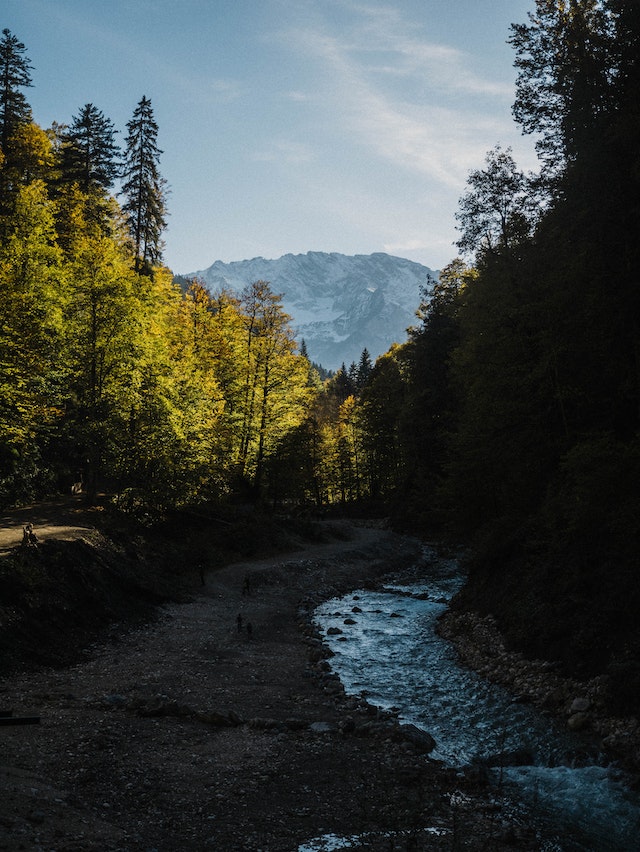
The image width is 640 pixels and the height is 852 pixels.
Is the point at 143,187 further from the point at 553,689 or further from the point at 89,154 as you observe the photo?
the point at 553,689

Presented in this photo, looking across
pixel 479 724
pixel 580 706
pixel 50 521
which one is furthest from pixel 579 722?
pixel 50 521

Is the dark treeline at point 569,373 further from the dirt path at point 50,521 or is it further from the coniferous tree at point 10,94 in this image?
the coniferous tree at point 10,94

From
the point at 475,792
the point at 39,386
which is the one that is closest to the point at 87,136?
the point at 39,386

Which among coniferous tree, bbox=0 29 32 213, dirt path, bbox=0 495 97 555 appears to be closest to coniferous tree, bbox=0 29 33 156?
coniferous tree, bbox=0 29 32 213

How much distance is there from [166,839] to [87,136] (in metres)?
49.5

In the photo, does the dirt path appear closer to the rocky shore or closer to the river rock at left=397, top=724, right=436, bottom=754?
the river rock at left=397, top=724, right=436, bottom=754

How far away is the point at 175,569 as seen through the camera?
25.1 meters

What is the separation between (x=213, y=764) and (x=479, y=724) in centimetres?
584

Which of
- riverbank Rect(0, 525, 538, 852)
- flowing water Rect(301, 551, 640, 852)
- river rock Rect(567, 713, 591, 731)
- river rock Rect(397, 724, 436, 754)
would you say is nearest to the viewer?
riverbank Rect(0, 525, 538, 852)

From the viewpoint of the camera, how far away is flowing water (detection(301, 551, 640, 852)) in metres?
8.05

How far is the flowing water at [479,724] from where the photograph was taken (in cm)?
805

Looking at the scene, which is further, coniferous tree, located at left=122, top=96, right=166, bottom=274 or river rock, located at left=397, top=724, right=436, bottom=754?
coniferous tree, located at left=122, top=96, right=166, bottom=274

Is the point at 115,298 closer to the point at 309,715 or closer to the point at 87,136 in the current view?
the point at 309,715

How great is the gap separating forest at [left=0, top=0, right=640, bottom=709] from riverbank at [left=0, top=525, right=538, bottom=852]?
4969mm
